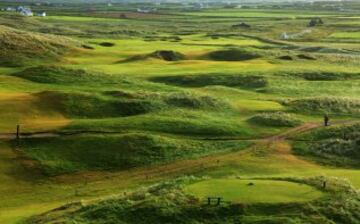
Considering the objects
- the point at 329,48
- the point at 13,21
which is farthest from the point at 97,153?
the point at 13,21

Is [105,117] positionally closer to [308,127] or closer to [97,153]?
[97,153]

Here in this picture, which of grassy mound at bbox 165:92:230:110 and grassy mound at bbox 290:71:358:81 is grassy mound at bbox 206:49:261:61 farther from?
grassy mound at bbox 165:92:230:110

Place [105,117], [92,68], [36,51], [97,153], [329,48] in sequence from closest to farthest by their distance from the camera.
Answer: [97,153] < [105,117] < [92,68] < [36,51] < [329,48]

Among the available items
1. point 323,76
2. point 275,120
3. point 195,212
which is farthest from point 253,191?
point 323,76

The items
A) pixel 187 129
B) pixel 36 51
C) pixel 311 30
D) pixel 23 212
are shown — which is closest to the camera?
pixel 23 212

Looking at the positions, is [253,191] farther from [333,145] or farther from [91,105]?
[91,105]

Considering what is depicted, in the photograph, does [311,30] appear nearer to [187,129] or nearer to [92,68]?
[92,68]

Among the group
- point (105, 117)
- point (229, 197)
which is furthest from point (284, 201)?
point (105, 117)

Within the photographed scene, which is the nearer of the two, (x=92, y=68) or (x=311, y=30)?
(x=92, y=68)
